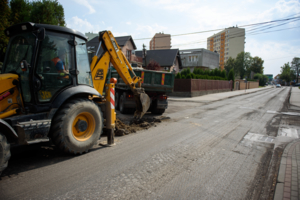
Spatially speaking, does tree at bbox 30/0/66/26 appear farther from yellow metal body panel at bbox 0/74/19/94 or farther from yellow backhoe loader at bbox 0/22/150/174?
yellow metal body panel at bbox 0/74/19/94

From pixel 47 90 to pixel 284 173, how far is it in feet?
16.9

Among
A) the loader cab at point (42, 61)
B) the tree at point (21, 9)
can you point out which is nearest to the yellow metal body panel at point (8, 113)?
the loader cab at point (42, 61)

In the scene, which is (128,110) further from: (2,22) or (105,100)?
(2,22)

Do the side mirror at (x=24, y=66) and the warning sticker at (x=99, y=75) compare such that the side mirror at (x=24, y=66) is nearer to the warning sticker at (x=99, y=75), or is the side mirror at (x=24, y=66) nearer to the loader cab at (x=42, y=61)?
the loader cab at (x=42, y=61)

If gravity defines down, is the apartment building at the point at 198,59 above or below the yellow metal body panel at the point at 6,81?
above

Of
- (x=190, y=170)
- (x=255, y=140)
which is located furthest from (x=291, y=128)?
(x=190, y=170)

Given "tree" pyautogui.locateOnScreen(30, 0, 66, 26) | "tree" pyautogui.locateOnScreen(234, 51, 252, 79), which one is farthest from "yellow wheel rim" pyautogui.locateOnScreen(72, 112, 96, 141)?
"tree" pyautogui.locateOnScreen(234, 51, 252, 79)

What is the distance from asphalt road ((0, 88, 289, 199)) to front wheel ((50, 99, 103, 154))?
296 mm

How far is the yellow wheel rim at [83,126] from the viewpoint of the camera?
4797mm

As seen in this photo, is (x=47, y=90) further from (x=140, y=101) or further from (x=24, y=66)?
(x=140, y=101)

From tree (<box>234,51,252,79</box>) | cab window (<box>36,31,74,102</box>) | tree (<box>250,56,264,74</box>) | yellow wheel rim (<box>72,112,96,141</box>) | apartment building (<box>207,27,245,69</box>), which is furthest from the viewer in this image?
apartment building (<box>207,27,245,69</box>)

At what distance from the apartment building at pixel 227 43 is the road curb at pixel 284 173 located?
98.3 m

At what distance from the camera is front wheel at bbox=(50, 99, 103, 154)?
438 cm

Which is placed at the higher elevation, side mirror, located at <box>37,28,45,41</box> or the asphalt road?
side mirror, located at <box>37,28,45,41</box>
